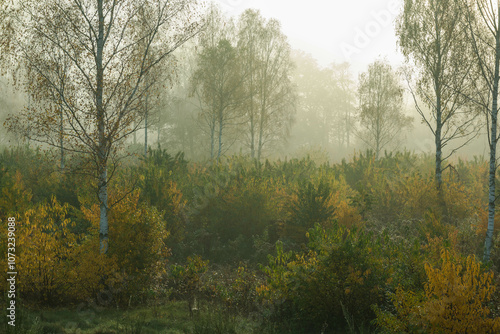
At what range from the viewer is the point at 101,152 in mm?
5492

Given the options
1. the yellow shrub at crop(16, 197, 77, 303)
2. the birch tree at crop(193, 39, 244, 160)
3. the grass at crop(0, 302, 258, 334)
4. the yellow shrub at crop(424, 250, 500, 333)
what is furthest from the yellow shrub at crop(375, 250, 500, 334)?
the birch tree at crop(193, 39, 244, 160)

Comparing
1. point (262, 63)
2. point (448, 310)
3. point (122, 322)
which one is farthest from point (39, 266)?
point (262, 63)

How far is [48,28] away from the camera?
586cm

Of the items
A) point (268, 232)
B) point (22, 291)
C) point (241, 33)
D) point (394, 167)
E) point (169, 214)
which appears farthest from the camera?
point (241, 33)

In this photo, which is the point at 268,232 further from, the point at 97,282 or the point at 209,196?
the point at 97,282

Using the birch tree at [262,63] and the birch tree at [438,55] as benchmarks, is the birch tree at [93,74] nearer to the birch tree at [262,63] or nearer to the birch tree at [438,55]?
the birch tree at [438,55]

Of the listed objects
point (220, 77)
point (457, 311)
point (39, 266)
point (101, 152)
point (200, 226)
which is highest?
point (220, 77)

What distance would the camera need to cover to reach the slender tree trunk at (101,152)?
5379 millimetres

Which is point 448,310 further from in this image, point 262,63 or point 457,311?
point 262,63

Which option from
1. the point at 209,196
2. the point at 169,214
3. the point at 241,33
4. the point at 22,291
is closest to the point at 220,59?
the point at 241,33

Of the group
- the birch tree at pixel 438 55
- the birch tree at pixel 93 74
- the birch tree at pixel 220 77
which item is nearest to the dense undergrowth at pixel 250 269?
the birch tree at pixel 93 74

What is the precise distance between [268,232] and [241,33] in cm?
1312

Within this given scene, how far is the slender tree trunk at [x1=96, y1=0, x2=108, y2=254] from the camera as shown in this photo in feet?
17.6

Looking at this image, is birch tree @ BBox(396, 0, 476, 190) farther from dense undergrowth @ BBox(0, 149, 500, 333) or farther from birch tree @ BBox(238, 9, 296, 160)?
birch tree @ BBox(238, 9, 296, 160)
